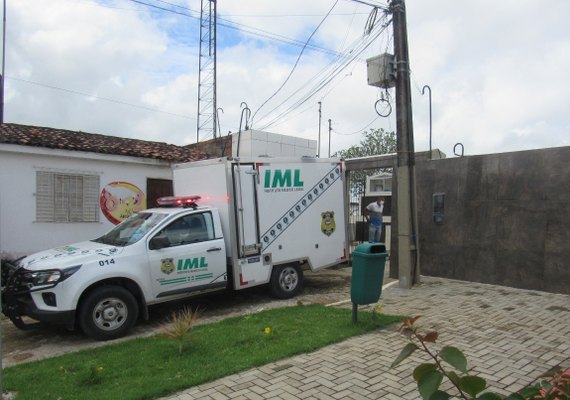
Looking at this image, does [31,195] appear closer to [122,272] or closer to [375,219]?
[122,272]

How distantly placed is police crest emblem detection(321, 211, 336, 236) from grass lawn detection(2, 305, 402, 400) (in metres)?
2.66

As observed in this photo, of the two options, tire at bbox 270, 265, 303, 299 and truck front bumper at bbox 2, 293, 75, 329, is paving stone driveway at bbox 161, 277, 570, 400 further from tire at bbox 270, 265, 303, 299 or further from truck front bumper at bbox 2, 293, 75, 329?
truck front bumper at bbox 2, 293, 75, 329

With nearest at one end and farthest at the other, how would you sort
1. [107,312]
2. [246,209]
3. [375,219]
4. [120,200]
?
[107,312] < [246,209] < [120,200] < [375,219]

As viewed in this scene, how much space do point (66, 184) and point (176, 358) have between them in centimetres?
722

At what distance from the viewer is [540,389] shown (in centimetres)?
183

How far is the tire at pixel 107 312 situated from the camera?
6043mm

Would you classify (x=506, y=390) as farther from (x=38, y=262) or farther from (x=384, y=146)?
(x=384, y=146)

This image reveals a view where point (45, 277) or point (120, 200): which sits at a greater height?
point (120, 200)

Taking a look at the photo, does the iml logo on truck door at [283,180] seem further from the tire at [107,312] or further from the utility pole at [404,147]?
the tire at [107,312]

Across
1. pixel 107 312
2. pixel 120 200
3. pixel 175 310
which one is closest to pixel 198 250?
pixel 175 310

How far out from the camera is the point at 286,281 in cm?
853

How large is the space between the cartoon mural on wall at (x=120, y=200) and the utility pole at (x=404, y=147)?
6.73 meters

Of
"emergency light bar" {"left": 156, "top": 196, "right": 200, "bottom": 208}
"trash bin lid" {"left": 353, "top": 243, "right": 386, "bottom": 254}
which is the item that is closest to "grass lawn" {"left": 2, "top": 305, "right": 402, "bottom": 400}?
"trash bin lid" {"left": 353, "top": 243, "right": 386, "bottom": 254}

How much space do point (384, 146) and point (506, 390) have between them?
28934 millimetres
